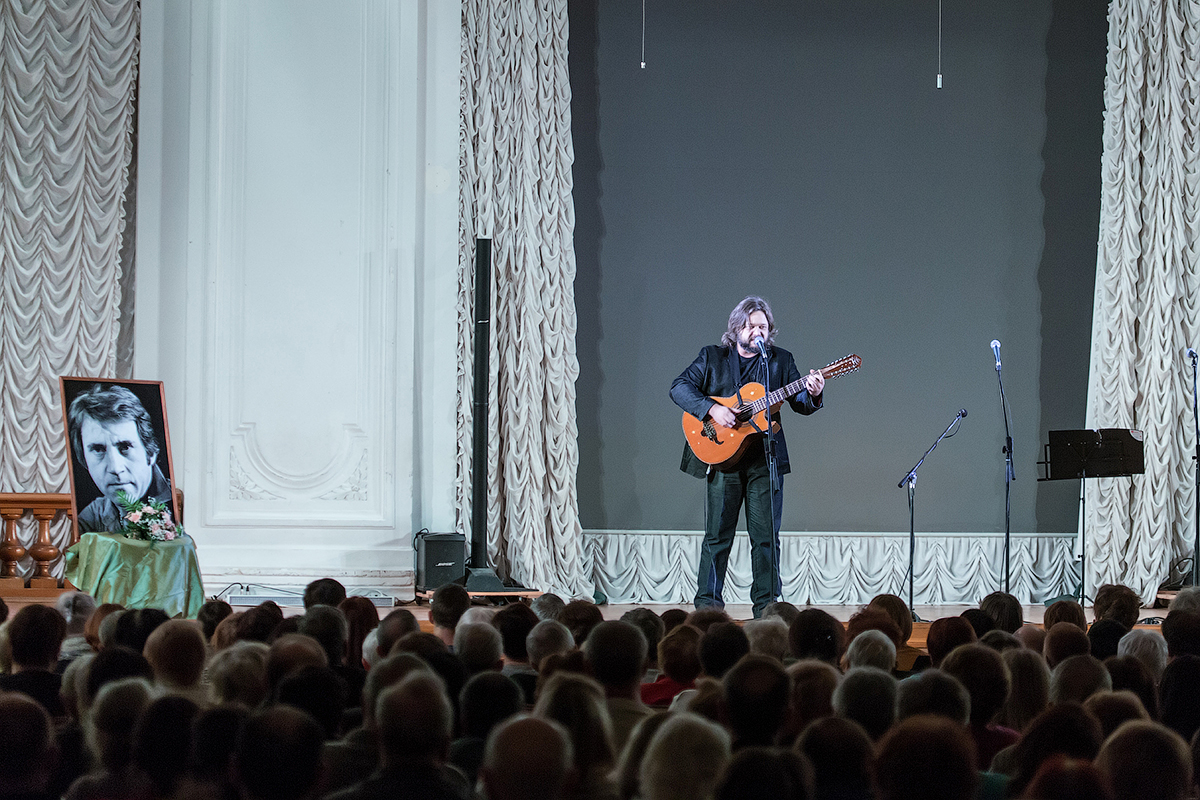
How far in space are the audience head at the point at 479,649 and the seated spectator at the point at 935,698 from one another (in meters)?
1.08

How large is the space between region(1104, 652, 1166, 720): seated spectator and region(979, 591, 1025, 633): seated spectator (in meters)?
1.01

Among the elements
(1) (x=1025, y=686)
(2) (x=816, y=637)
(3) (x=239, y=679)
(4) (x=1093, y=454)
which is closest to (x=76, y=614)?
(3) (x=239, y=679)

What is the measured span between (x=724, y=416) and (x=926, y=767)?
4.23m

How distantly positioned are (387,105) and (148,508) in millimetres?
2813

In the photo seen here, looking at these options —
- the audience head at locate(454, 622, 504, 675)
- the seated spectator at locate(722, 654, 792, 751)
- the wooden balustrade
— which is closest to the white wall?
the wooden balustrade

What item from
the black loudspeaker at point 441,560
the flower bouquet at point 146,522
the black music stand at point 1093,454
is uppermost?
the black music stand at point 1093,454

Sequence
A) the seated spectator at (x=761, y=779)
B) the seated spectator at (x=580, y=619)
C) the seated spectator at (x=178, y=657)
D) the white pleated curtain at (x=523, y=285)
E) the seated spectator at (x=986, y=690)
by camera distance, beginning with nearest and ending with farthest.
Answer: the seated spectator at (x=761, y=779)
the seated spectator at (x=986, y=690)
the seated spectator at (x=178, y=657)
the seated spectator at (x=580, y=619)
the white pleated curtain at (x=523, y=285)

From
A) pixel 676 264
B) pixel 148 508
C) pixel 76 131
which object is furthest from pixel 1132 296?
pixel 76 131

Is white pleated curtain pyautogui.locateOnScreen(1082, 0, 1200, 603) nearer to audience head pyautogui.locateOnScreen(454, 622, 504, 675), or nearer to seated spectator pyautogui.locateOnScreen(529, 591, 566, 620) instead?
seated spectator pyautogui.locateOnScreen(529, 591, 566, 620)

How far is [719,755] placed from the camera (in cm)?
184

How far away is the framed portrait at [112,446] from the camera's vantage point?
6191mm

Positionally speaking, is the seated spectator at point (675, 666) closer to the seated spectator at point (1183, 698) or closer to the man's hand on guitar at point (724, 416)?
the seated spectator at point (1183, 698)

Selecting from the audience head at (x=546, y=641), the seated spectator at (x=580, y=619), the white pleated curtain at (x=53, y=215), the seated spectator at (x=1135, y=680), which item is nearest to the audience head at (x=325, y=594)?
the seated spectator at (x=580, y=619)

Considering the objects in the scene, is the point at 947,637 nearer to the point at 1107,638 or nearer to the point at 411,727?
the point at 1107,638
